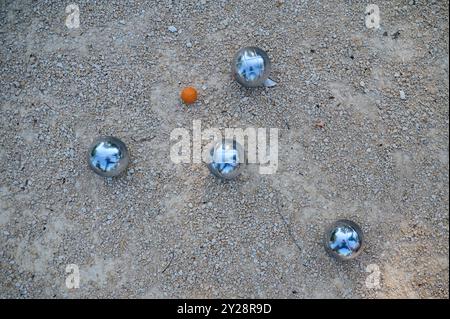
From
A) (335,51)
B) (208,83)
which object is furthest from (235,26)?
(335,51)

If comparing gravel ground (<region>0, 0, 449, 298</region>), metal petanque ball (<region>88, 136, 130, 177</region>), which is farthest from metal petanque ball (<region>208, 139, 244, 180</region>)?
metal petanque ball (<region>88, 136, 130, 177</region>)

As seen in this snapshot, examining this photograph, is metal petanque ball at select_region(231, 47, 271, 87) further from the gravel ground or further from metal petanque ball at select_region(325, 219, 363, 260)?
metal petanque ball at select_region(325, 219, 363, 260)

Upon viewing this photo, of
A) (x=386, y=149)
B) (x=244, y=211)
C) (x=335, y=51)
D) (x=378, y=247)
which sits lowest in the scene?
(x=378, y=247)

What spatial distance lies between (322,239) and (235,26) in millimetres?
1443

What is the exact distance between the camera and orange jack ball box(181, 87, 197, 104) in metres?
2.87

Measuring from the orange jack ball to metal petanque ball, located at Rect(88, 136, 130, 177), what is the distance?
0.48 metres

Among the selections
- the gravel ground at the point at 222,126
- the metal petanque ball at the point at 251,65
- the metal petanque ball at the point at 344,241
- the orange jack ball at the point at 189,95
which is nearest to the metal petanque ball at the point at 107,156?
the gravel ground at the point at 222,126

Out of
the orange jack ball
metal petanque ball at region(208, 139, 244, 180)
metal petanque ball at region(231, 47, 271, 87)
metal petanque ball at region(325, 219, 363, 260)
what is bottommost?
metal petanque ball at region(325, 219, 363, 260)

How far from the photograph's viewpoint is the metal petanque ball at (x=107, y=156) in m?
2.66

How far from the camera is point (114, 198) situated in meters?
2.84

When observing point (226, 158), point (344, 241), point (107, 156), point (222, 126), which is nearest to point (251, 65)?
point (222, 126)

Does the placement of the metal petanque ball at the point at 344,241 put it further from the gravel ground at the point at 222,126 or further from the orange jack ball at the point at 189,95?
the orange jack ball at the point at 189,95

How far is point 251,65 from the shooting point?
272 centimetres

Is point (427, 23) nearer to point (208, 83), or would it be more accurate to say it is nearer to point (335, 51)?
point (335, 51)
